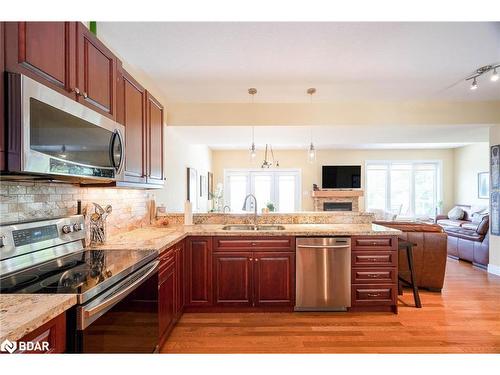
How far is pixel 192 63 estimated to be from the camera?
273 cm

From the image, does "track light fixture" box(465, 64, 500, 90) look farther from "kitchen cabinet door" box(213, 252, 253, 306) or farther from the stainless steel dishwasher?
"kitchen cabinet door" box(213, 252, 253, 306)

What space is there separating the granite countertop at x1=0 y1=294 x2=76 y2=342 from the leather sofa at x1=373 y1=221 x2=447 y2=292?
3621 mm

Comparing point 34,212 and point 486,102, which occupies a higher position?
point 486,102

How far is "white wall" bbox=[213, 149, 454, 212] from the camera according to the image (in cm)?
805

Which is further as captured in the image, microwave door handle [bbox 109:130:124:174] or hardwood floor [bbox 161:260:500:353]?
hardwood floor [bbox 161:260:500:353]

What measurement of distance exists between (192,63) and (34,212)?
193 cm

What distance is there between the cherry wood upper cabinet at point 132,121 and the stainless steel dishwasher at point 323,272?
169 cm

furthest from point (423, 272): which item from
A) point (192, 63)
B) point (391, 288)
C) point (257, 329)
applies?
point (192, 63)

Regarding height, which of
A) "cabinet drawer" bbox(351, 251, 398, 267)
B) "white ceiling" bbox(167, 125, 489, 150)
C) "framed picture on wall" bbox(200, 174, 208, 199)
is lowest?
"cabinet drawer" bbox(351, 251, 398, 267)

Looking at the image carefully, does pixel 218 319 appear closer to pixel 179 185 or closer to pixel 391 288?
pixel 391 288

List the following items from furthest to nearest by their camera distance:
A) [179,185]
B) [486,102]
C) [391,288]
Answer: [179,185], [486,102], [391,288]

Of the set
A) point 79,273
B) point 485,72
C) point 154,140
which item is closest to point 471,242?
point 485,72

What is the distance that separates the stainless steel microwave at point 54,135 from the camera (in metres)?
1.08

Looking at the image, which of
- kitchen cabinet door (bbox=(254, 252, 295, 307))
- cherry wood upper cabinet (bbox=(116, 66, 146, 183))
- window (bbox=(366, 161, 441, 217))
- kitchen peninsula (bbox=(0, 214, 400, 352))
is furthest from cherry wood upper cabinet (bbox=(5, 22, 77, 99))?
window (bbox=(366, 161, 441, 217))
